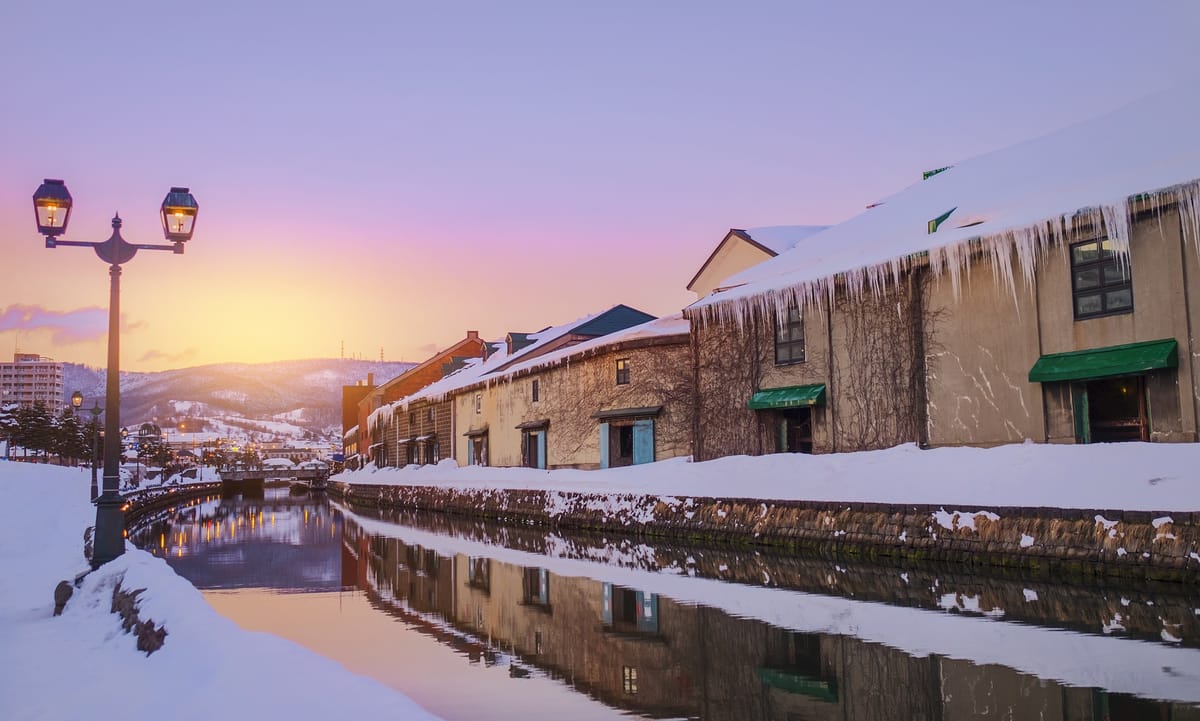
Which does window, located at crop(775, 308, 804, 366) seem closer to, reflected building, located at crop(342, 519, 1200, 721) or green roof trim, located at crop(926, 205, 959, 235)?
green roof trim, located at crop(926, 205, 959, 235)

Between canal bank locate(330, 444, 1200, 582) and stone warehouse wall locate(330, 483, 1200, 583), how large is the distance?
0.06 feet

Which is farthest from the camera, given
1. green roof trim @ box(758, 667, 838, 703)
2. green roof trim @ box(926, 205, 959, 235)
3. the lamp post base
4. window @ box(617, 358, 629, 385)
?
window @ box(617, 358, 629, 385)

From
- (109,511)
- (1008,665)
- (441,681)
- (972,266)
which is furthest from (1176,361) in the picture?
(109,511)

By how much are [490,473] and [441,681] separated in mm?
30337

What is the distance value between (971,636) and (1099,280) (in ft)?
38.7

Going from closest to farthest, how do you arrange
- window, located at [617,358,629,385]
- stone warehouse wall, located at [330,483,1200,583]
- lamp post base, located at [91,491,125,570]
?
stone warehouse wall, located at [330,483,1200,583] < lamp post base, located at [91,491,125,570] < window, located at [617,358,629,385]

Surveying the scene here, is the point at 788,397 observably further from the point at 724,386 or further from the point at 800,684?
the point at 800,684

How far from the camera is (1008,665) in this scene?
7.94m

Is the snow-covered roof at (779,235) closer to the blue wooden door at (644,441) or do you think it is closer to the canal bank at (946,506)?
the blue wooden door at (644,441)

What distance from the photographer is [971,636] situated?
9250 mm

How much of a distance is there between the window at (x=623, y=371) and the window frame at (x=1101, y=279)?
1695 centimetres

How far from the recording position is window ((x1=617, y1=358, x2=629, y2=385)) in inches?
1324

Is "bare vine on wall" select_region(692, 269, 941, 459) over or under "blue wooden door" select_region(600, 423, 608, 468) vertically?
over

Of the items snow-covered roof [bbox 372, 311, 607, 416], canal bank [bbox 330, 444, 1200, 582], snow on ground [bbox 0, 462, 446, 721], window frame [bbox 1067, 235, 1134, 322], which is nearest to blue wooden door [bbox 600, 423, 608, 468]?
canal bank [bbox 330, 444, 1200, 582]
